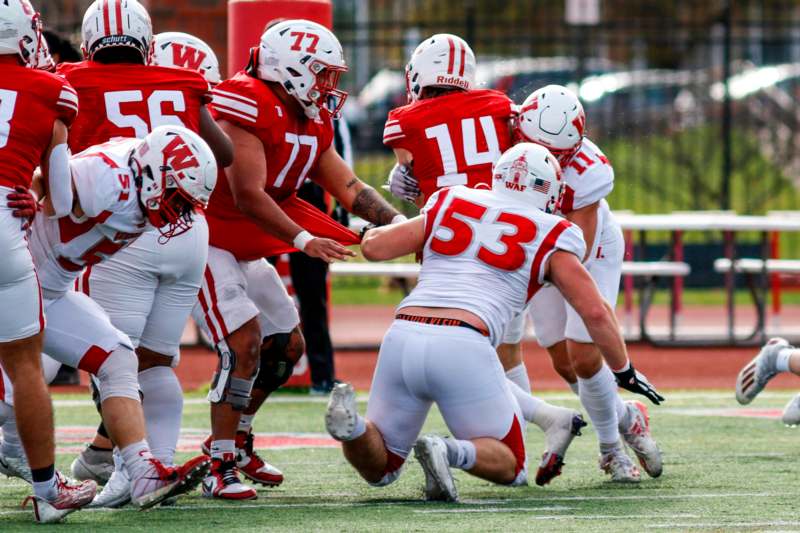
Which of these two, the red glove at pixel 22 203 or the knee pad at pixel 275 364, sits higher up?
the red glove at pixel 22 203

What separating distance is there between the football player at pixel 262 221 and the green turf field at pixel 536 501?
16.1 inches

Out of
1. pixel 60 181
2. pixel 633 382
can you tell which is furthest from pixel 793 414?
pixel 60 181

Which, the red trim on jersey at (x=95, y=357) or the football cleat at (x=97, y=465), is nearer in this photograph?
the red trim on jersey at (x=95, y=357)

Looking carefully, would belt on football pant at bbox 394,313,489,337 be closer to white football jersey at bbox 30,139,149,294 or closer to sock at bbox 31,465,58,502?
white football jersey at bbox 30,139,149,294

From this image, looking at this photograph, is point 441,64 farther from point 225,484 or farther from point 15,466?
point 15,466

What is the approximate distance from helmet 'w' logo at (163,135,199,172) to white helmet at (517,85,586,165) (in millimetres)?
1597

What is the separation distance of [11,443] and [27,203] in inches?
50.3

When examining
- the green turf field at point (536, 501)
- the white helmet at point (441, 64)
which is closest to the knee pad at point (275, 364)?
the green turf field at point (536, 501)

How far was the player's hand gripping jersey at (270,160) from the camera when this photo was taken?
6305 millimetres

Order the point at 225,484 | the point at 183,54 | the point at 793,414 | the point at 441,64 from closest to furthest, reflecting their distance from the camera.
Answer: the point at 225,484 → the point at 441,64 → the point at 183,54 → the point at 793,414

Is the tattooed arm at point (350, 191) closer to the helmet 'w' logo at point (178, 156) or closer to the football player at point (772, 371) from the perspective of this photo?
the helmet 'w' logo at point (178, 156)

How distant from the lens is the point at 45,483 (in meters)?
5.34

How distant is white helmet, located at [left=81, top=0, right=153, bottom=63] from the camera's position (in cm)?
603

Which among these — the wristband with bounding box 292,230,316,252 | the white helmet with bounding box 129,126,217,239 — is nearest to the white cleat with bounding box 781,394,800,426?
the wristband with bounding box 292,230,316,252
